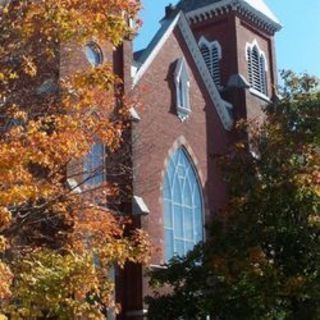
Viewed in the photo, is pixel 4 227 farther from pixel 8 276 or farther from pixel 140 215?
pixel 140 215

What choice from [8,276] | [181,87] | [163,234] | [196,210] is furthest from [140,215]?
[8,276]

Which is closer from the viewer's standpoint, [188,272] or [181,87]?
[188,272]

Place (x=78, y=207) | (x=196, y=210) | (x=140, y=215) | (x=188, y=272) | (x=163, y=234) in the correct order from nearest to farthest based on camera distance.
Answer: (x=78, y=207)
(x=188, y=272)
(x=140, y=215)
(x=163, y=234)
(x=196, y=210)

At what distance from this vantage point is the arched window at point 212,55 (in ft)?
121

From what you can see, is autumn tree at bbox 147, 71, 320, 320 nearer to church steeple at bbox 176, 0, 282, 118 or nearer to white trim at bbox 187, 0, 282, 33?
church steeple at bbox 176, 0, 282, 118

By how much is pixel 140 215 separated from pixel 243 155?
6181 millimetres

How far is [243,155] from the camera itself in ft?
62.2

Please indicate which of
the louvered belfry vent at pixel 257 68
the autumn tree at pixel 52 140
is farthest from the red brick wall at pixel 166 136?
the autumn tree at pixel 52 140

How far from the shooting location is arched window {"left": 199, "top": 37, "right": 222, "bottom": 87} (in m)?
36.8

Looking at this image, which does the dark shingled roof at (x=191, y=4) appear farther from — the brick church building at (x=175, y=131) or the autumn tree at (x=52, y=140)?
the autumn tree at (x=52, y=140)

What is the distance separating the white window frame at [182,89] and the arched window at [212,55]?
670cm

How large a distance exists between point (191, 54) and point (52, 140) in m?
20.6

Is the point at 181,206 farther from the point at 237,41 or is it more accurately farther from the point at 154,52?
the point at 237,41

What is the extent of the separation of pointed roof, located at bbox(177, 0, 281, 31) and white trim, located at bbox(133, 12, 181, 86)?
7104 mm
